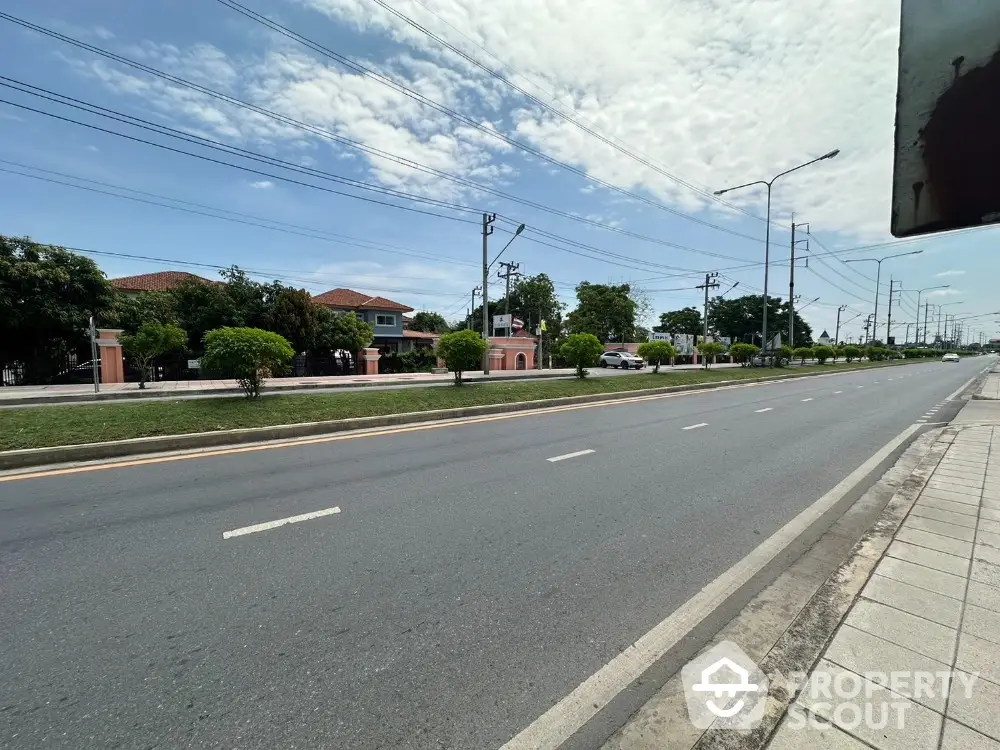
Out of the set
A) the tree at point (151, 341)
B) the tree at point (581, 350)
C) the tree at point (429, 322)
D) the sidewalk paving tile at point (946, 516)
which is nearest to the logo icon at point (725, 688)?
the sidewalk paving tile at point (946, 516)

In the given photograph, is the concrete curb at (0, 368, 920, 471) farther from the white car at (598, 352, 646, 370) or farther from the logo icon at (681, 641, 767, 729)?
the white car at (598, 352, 646, 370)

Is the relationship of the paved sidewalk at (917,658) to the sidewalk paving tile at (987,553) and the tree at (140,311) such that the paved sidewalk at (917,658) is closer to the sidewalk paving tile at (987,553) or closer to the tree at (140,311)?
the sidewalk paving tile at (987,553)

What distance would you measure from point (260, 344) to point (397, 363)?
82.3ft

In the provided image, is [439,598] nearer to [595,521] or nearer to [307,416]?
[595,521]

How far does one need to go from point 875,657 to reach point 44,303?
27155mm

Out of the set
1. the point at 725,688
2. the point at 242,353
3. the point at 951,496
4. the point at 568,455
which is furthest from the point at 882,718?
the point at 242,353

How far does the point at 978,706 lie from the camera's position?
1.97 metres

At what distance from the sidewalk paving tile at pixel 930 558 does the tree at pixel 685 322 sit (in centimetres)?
8004

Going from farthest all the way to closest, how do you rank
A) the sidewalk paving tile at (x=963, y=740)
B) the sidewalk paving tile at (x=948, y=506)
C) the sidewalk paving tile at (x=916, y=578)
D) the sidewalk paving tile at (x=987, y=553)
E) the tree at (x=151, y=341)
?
the tree at (x=151, y=341), the sidewalk paving tile at (x=948, y=506), the sidewalk paving tile at (x=987, y=553), the sidewalk paving tile at (x=916, y=578), the sidewalk paving tile at (x=963, y=740)

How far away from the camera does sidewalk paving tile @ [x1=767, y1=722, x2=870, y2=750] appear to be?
178 centimetres

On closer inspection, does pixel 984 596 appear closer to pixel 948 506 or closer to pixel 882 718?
pixel 882 718

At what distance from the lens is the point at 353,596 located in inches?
118

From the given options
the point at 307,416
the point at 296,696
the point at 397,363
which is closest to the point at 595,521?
the point at 296,696

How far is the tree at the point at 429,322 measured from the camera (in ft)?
246
